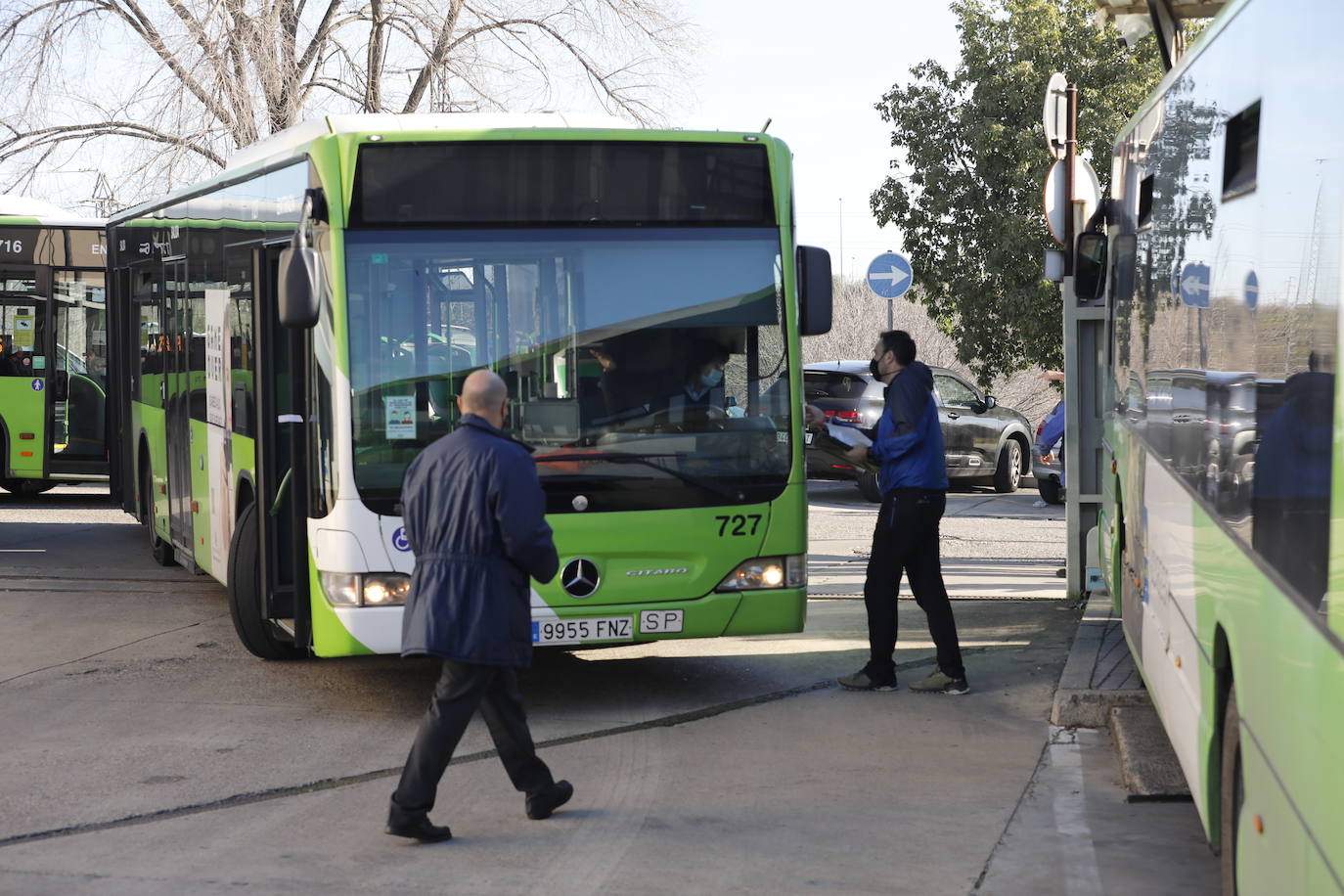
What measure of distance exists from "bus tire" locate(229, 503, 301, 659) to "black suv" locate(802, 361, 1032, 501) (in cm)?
1016

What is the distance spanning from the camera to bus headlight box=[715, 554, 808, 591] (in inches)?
328

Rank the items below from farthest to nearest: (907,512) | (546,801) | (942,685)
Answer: (942,685) → (907,512) → (546,801)

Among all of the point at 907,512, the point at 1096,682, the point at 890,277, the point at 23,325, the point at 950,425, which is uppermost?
the point at 890,277

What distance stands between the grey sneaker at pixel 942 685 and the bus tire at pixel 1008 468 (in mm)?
13297

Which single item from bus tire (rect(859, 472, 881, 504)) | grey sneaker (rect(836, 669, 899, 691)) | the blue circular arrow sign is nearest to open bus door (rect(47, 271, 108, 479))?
the blue circular arrow sign

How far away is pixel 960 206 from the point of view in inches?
957

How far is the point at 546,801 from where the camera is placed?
644cm

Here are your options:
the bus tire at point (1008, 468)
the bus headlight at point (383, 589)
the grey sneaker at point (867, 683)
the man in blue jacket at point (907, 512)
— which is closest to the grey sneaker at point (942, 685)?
A: the man in blue jacket at point (907, 512)

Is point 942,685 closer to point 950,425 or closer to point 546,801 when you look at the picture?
point 546,801

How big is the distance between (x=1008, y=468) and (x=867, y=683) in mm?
13486

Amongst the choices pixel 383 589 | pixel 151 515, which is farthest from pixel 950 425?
pixel 383 589

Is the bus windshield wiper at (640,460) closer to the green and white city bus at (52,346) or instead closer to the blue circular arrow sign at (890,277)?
the blue circular arrow sign at (890,277)

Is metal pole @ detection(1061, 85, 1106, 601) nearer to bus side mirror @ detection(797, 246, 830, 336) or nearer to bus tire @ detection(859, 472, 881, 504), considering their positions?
bus side mirror @ detection(797, 246, 830, 336)

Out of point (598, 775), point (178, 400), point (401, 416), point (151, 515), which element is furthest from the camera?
point (151, 515)
